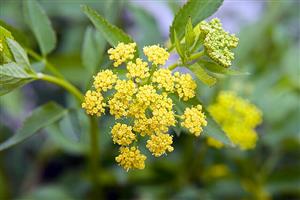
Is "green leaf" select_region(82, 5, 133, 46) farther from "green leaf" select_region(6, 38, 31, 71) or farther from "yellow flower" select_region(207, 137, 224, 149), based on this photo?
"yellow flower" select_region(207, 137, 224, 149)

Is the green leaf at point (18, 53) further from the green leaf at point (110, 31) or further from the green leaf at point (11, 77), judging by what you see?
the green leaf at point (110, 31)

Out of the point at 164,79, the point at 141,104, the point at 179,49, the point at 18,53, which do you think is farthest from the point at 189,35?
the point at 18,53

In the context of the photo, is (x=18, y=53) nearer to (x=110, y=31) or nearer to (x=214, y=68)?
(x=110, y=31)

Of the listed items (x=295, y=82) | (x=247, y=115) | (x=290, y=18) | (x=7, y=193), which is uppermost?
(x=290, y=18)

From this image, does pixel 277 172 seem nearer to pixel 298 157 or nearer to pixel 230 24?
pixel 298 157

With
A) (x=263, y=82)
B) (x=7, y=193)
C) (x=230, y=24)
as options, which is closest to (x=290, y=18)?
(x=230, y=24)

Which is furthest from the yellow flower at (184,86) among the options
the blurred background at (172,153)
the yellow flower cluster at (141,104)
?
the blurred background at (172,153)

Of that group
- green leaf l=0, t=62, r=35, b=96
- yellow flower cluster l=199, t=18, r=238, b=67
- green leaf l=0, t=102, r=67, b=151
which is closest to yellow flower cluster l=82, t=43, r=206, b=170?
yellow flower cluster l=199, t=18, r=238, b=67
